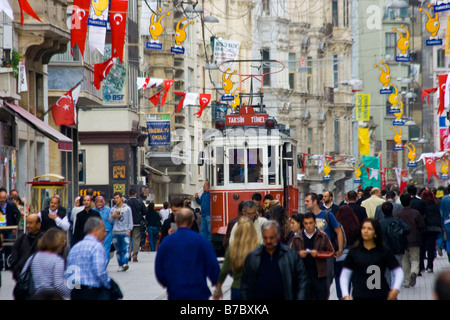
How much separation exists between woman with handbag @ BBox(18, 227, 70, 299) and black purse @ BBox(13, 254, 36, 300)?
0.11 ft

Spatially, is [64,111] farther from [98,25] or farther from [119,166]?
[119,166]

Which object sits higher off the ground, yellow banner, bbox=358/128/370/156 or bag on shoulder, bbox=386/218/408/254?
yellow banner, bbox=358/128/370/156

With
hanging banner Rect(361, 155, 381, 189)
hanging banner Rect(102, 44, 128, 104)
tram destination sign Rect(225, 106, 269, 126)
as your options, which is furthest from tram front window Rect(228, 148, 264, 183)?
hanging banner Rect(361, 155, 381, 189)

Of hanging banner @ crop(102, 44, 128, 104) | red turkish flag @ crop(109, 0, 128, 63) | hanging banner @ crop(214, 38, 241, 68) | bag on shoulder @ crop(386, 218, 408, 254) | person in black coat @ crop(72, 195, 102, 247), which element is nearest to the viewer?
bag on shoulder @ crop(386, 218, 408, 254)

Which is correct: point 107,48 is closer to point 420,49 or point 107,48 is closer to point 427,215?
point 427,215

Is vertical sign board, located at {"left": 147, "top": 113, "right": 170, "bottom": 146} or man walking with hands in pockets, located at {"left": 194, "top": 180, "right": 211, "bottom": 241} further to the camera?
vertical sign board, located at {"left": 147, "top": 113, "right": 170, "bottom": 146}

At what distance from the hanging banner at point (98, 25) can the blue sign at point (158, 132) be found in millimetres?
22391

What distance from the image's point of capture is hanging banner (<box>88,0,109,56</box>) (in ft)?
80.0

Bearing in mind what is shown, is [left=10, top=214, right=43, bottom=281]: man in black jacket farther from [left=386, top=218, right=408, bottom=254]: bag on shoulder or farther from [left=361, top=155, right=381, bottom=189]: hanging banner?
[left=361, top=155, right=381, bottom=189]: hanging banner

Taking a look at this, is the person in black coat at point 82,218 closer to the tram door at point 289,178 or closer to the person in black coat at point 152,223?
the tram door at point 289,178

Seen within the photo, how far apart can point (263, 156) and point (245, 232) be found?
53.8ft

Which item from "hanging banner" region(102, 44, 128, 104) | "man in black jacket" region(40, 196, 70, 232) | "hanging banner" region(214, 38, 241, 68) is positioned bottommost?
"man in black jacket" region(40, 196, 70, 232)

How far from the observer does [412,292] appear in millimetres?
17609

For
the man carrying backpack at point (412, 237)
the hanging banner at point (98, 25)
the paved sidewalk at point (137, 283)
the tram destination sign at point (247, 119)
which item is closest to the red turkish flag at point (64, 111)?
the tram destination sign at point (247, 119)
